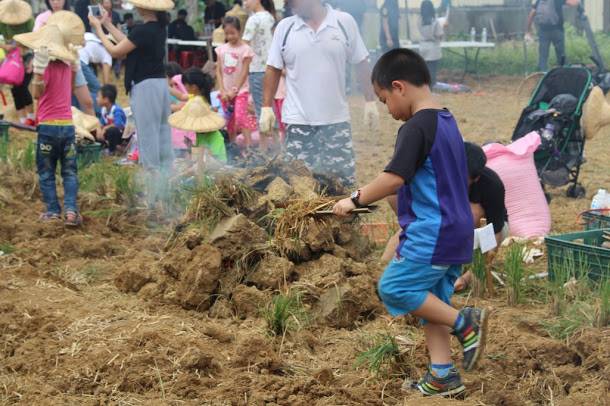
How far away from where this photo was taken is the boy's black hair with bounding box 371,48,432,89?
4.41 meters

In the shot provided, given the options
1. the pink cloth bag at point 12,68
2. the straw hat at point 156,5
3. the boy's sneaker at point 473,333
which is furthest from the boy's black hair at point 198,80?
the boy's sneaker at point 473,333

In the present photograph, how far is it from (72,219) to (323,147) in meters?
2.17

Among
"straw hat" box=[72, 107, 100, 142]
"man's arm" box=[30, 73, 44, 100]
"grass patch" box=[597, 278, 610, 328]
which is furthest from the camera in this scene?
"straw hat" box=[72, 107, 100, 142]

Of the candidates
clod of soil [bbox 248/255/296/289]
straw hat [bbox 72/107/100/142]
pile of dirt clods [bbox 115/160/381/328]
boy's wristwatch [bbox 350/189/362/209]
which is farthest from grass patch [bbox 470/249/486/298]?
straw hat [bbox 72/107/100/142]

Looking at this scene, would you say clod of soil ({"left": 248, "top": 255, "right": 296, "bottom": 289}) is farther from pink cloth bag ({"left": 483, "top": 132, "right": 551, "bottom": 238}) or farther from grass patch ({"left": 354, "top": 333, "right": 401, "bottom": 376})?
pink cloth bag ({"left": 483, "top": 132, "right": 551, "bottom": 238})

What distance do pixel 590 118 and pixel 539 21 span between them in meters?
8.03

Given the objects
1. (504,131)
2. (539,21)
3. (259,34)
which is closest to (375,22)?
(539,21)

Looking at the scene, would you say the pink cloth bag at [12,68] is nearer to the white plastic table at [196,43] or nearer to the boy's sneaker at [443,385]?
the white plastic table at [196,43]

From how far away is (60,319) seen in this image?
5535mm

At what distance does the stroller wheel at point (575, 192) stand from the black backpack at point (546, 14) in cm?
777

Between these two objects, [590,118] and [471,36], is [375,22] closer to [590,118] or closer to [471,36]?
[471,36]

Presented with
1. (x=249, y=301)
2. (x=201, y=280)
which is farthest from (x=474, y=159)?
(x=201, y=280)

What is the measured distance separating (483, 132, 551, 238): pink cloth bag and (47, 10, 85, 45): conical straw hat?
382 centimetres

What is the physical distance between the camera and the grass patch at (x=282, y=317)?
5.35 m
